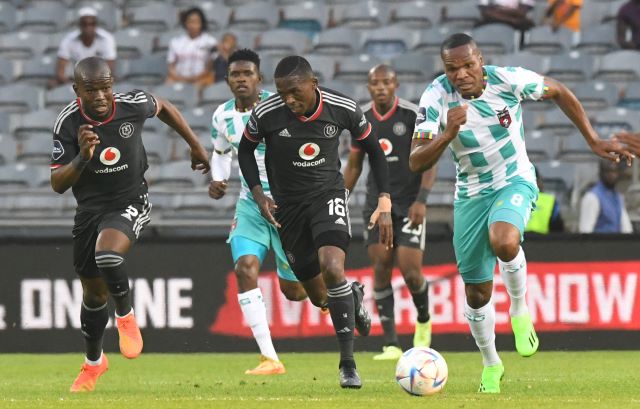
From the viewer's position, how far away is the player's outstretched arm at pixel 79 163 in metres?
8.73

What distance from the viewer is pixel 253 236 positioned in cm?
1153

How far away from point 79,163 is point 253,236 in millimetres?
2825

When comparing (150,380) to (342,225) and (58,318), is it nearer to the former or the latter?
(342,225)

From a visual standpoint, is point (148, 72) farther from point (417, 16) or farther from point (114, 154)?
point (114, 154)

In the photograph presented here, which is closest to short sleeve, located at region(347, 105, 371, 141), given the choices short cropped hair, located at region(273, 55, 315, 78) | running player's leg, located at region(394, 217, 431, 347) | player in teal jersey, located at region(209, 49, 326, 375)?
short cropped hair, located at region(273, 55, 315, 78)

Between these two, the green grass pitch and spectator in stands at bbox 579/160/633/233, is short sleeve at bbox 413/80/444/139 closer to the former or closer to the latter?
the green grass pitch

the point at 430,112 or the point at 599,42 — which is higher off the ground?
the point at 599,42

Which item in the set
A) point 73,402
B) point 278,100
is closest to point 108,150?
point 278,100

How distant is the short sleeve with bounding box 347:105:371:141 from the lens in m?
9.46

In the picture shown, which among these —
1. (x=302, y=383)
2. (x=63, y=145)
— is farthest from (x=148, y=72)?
(x=63, y=145)

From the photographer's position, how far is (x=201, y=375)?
11.4m

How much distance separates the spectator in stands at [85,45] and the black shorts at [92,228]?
30.4 ft

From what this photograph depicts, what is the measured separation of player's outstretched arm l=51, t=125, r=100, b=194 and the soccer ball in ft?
8.31

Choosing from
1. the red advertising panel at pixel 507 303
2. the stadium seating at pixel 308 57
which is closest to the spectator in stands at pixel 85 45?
the stadium seating at pixel 308 57
